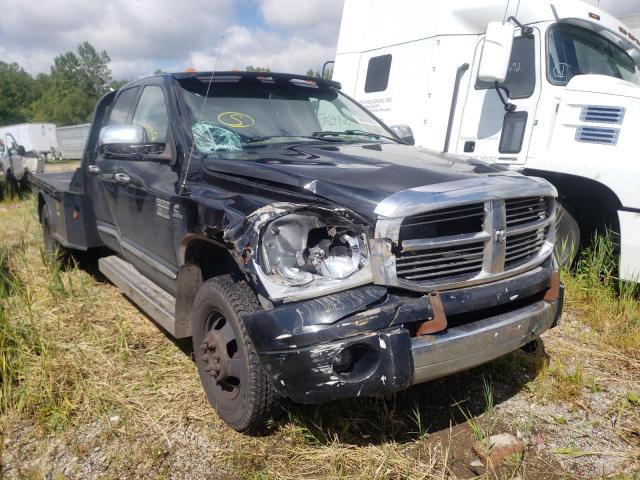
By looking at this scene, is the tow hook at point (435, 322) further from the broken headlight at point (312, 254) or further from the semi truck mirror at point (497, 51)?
the semi truck mirror at point (497, 51)

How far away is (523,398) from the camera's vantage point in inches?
119

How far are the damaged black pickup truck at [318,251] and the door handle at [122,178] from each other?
195 mm

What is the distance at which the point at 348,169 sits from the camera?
2.52 meters

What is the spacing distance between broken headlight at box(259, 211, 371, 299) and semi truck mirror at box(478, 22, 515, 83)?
314 centimetres

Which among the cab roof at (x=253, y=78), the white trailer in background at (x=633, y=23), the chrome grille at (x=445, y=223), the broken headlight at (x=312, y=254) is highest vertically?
the white trailer in background at (x=633, y=23)

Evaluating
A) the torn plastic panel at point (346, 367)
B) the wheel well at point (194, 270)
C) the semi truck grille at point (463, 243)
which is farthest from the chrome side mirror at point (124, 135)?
the semi truck grille at point (463, 243)

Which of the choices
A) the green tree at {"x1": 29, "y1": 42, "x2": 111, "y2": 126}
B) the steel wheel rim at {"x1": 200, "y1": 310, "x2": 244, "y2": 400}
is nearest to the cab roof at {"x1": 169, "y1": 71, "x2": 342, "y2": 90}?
the steel wheel rim at {"x1": 200, "y1": 310, "x2": 244, "y2": 400}

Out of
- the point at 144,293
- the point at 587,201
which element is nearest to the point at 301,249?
the point at 144,293

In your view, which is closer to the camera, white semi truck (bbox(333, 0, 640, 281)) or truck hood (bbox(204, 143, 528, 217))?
truck hood (bbox(204, 143, 528, 217))

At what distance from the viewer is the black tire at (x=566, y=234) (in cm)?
438

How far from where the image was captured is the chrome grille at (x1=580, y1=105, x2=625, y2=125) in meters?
4.00

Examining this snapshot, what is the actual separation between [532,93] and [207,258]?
11.3 ft

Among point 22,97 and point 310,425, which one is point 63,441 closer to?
point 310,425

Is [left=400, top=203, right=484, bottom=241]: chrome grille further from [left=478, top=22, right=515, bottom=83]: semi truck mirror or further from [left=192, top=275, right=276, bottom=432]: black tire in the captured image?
[left=478, top=22, right=515, bottom=83]: semi truck mirror
